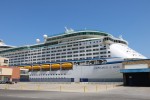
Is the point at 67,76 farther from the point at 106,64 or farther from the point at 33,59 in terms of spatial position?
the point at 33,59

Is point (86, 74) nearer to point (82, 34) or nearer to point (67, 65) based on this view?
point (67, 65)

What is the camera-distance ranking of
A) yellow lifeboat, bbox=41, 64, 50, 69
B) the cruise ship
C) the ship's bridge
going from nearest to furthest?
the cruise ship → the ship's bridge → yellow lifeboat, bbox=41, 64, 50, 69

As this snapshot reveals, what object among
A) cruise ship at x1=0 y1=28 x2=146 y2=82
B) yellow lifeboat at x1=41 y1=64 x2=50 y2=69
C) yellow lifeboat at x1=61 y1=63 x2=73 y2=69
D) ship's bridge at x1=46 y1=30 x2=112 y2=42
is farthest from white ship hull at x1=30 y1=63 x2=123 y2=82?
ship's bridge at x1=46 y1=30 x2=112 y2=42

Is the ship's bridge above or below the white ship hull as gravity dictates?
above

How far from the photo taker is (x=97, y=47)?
2714 inches

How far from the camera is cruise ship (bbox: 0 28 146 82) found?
6184 cm

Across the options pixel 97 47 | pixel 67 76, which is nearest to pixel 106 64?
pixel 97 47

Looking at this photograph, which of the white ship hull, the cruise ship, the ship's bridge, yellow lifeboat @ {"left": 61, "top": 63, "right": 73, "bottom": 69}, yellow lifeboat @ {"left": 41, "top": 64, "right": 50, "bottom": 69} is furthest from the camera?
yellow lifeboat @ {"left": 41, "top": 64, "right": 50, "bottom": 69}

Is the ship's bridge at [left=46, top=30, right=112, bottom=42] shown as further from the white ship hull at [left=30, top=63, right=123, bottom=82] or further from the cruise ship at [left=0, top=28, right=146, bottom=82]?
the white ship hull at [left=30, top=63, right=123, bottom=82]

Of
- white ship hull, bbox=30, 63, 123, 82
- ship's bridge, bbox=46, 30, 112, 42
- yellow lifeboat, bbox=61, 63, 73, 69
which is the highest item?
ship's bridge, bbox=46, 30, 112, 42

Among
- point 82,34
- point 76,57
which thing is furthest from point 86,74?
point 82,34

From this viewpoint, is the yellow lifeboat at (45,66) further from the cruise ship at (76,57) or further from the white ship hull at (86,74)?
the white ship hull at (86,74)

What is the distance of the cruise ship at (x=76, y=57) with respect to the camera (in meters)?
61.8

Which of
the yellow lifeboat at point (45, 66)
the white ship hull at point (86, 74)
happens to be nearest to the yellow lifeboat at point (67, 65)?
the white ship hull at point (86, 74)
